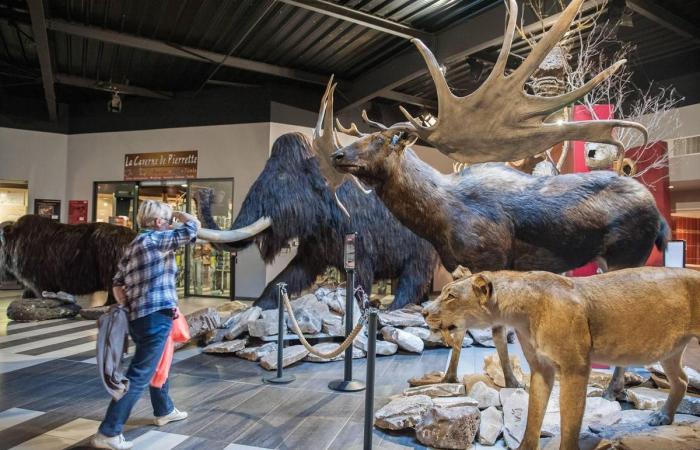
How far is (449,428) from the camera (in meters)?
2.42

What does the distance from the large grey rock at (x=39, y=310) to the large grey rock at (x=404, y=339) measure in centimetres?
497

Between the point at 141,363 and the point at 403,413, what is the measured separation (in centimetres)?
154

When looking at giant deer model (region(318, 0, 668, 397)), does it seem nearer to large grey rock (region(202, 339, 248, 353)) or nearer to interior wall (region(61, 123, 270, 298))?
large grey rock (region(202, 339, 248, 353))

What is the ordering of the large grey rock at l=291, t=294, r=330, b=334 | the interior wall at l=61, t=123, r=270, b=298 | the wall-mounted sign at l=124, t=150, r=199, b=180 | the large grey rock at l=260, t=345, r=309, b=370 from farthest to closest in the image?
the wall-mounted sign at l=124, t=150, r=199, b=180, the interior wall at l=61, t=123, r=270, b=298, the large grey rock at l=291, t=294, r=330, b=334, the large grey rock at l=260, t=345, r=309, b=370

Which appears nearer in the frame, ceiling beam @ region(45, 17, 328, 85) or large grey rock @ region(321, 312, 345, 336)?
large grey rock @ region(321, 312, 345, 336)

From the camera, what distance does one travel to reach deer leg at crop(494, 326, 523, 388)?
2684mm

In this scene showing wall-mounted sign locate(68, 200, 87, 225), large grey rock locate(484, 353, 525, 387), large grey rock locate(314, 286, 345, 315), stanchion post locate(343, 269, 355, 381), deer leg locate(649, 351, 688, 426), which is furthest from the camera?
wall-mounted sign locate(68, 200, 87, 225)

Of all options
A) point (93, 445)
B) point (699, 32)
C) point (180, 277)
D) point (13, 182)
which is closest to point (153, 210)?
point (93, 445)

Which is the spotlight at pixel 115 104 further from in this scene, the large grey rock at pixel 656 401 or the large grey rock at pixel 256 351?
the large grey rock at pixel 656 401

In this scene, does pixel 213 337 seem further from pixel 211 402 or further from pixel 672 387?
pixel 672 387

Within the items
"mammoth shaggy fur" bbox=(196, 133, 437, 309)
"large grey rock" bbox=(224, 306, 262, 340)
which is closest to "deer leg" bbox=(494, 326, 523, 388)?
"mammoth shaggy fur" bbox=(196, 133, 437, 309)

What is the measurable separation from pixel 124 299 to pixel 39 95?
10.1 m

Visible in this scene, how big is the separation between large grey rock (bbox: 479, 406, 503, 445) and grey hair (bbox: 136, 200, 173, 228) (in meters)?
2.24

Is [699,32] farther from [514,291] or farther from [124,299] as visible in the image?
[124,299]
